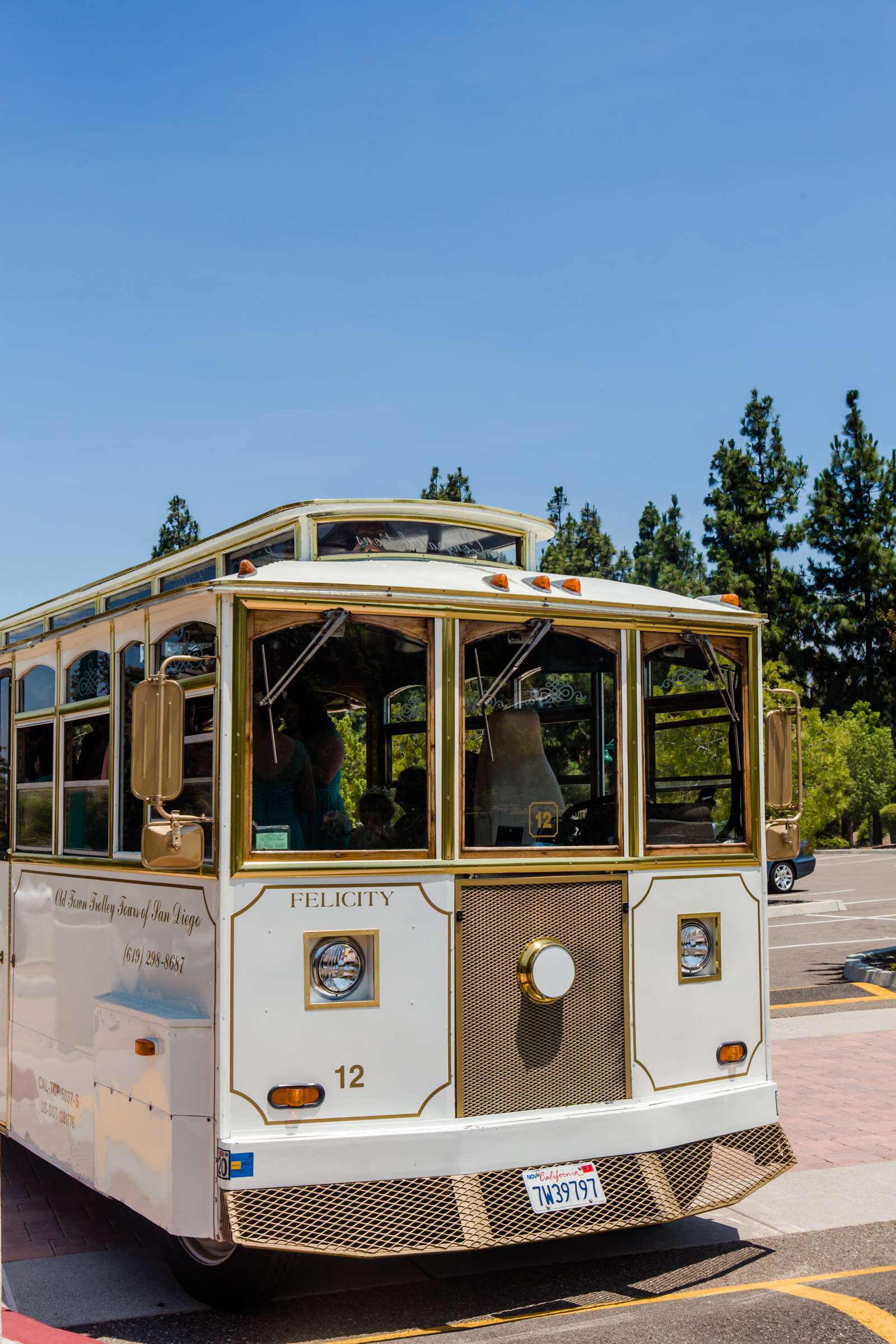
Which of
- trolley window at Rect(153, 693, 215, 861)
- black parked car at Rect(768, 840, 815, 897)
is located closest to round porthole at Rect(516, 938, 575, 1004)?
trolley window at Rect(153, 693, 215, 861)

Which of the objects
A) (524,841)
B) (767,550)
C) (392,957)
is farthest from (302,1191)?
(767,550)

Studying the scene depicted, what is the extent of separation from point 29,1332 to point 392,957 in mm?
1752

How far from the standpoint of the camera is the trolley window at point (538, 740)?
561cm

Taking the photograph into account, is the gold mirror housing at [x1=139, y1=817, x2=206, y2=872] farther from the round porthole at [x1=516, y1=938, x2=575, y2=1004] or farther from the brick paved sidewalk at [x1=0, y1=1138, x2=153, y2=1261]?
→ the brick paved sidewalk at [x1=0, y1=1138, x2=153, y2=1261]

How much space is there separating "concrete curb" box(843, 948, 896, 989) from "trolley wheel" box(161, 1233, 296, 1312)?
404 inches

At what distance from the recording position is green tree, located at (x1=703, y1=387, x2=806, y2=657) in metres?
57.6

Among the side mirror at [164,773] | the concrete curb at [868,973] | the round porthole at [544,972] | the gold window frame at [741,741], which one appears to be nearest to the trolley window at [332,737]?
Result: the side mirror at [164,773]

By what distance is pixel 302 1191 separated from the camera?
484cm

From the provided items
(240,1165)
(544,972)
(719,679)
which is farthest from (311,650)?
(719,679)

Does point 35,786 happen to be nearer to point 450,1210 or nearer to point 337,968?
point 337,968

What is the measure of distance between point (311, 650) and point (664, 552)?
6388cm

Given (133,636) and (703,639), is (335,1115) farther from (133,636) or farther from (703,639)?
(703,639)

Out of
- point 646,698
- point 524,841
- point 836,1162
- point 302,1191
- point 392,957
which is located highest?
point 646,698

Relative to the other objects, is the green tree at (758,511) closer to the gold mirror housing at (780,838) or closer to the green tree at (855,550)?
the green tree at (855,550)
